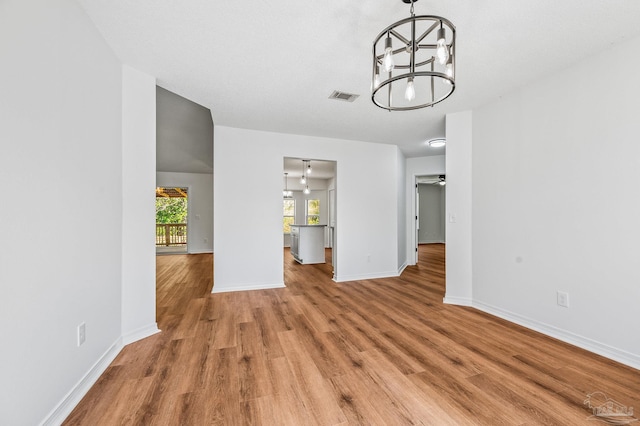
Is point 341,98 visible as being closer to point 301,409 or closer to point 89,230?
point 89,230

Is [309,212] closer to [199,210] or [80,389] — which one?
[199,210]

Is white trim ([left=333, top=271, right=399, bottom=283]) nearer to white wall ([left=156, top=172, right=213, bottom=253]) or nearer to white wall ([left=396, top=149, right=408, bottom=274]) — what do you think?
white wall ([left=396, top=149, right=408, bottom=274])

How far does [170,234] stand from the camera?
10148 mm

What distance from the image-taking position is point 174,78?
2.58m

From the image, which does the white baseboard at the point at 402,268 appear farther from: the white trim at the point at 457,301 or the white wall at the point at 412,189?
the white trim at the point at 457,301

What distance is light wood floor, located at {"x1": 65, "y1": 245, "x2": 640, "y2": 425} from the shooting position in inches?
59.0

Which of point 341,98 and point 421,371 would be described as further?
point 341,98

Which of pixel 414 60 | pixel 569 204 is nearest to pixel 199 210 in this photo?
pixel 414 60

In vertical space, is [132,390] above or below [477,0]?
below

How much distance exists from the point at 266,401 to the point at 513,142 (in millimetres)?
3349

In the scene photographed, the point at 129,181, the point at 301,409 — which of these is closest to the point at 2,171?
the point at 129,181

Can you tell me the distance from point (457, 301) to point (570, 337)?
1.16 metres

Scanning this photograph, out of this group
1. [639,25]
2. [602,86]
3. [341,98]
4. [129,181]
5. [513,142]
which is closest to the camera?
[639,25]

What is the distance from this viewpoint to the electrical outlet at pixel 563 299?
7.82 feet
